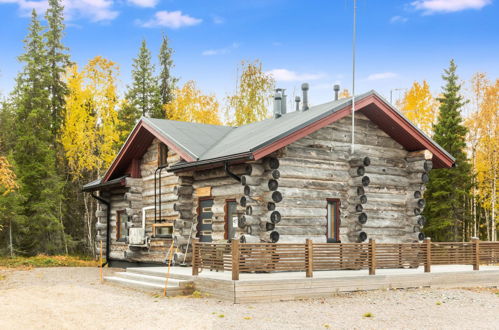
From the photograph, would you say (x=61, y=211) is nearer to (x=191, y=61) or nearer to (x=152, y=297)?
(x=191, y=61)

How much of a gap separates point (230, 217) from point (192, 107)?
2821 cm

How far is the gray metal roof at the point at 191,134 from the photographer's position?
779 inches

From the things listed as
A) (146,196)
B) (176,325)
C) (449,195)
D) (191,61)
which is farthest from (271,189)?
(191,61)

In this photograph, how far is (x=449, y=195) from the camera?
34.3m

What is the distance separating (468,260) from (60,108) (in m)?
28.8

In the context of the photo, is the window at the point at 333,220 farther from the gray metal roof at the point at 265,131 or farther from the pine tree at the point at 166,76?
the pine tree at the point at 166,76

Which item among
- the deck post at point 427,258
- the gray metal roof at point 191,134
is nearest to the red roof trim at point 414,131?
the deck post at point 427,258

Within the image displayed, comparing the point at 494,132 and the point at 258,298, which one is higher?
the point at 494,132

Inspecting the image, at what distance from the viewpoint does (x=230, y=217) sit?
18.3 metres

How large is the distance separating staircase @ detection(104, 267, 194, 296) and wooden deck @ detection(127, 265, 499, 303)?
0.07 m

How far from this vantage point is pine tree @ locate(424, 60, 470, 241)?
34.1m

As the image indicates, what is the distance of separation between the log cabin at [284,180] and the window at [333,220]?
0.03m

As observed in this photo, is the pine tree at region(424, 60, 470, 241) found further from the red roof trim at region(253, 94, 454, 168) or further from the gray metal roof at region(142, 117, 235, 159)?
the gray metal roof at region(142, 117, 235, 159)

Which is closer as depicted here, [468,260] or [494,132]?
[468,260]
